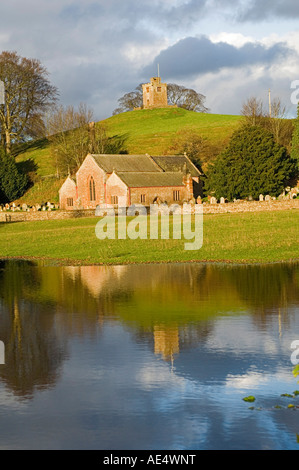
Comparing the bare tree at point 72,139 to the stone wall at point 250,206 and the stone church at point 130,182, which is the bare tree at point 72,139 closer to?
the stone church at point 130,182

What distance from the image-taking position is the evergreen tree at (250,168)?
74.2 m

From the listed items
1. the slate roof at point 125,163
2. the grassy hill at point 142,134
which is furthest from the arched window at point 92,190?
the grassy hill at point 142,134

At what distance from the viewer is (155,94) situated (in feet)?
536

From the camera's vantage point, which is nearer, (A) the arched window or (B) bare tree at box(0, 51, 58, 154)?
(A) the arched window

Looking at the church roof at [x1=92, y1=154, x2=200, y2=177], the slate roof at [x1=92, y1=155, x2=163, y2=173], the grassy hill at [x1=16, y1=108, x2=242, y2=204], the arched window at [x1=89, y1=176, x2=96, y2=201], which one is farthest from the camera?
the grassy hill at [x1=16, y1=108, x2=242, y2=204]

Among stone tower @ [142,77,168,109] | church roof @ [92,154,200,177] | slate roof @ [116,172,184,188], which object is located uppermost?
stone tower @ [142,77,168,109]

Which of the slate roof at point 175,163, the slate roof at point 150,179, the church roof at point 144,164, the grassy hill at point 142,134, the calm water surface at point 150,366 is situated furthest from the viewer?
the grassy hill at point 142,134

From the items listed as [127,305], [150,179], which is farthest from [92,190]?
[127,305]

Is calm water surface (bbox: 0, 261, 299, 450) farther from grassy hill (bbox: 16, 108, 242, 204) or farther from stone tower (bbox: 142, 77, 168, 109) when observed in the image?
stone tower (bbox: 142, 77, 168, 109)

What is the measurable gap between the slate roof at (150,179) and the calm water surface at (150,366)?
60.1 meters

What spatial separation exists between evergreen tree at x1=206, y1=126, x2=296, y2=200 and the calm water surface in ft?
162

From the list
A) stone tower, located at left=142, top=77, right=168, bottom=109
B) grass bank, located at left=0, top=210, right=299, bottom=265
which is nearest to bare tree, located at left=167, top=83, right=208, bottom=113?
stone tower, located at left=142, top=77, right=168, bottom=109

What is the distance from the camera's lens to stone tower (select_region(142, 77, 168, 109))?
163 meters

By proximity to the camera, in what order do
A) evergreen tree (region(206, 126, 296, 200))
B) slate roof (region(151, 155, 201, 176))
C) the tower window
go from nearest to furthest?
1. evergreen tree (region(206, 126, 296, 200))
2. the tower window
3. slate roof (region(151, 155, 201, 176))
